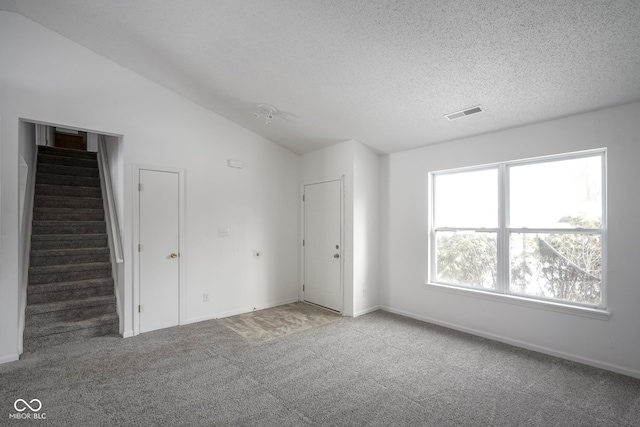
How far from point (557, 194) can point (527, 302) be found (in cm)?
121

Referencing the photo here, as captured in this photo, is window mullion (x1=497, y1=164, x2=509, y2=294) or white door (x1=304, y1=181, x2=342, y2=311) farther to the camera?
white door (x1=304, y1=181, x2=342, y2=311)

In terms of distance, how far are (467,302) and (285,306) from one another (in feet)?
8.85

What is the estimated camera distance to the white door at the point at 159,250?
3785 mm

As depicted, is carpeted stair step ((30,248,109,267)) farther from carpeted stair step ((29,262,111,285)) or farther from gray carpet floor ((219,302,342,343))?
Answer: gray carpet floor ((219,302,342,343))

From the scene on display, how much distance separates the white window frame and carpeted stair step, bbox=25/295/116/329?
430cm

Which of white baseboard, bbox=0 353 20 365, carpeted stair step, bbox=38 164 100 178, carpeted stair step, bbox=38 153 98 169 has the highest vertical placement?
carpeted stair step, bbox=38 153 98 169

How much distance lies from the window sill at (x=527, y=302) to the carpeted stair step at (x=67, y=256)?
4709 millimetres

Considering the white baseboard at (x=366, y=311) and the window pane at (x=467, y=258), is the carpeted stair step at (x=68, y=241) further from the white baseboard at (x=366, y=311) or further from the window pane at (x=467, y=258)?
the window pane at (x=467, y=258)

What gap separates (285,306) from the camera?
4953mm

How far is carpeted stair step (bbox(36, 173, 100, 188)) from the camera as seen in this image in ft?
16.0

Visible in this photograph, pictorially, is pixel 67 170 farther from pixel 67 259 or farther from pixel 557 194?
pixel 557 194

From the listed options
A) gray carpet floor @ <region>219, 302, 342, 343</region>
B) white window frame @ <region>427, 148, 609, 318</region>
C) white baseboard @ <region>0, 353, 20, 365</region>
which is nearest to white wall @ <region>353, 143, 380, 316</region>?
gray carpet floor @ <region>219, 302, 342, 343</region>

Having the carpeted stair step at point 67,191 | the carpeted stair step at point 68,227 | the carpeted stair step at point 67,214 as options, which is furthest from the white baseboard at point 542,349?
the carpeted stair step at point 67,191

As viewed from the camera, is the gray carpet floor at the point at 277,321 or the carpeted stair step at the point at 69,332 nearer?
the carpeted stair step at the point at 69,332
